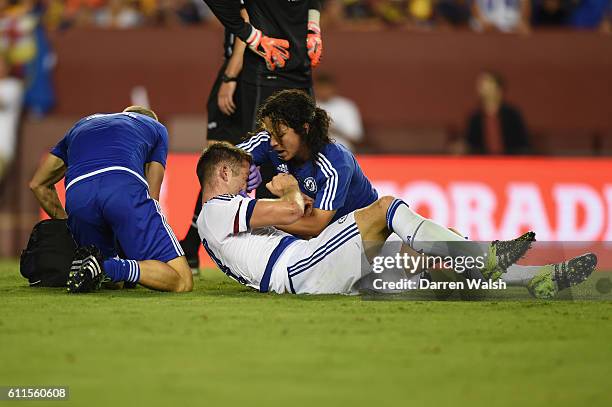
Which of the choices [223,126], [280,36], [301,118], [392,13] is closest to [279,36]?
[280,36]

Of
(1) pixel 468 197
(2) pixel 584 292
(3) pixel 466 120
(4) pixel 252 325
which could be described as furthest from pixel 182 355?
(3) pixel 466 120

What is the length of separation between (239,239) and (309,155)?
2.46 feet

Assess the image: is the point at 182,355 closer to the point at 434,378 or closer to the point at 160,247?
the point at 434,378

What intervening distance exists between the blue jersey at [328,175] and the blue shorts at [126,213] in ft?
2.56

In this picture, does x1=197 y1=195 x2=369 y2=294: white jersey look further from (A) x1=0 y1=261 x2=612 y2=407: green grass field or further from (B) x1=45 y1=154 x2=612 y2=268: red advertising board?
(B) x1=45 y1=154 x2=612 y2=268: red advertising board

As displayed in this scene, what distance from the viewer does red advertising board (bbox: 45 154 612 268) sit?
1068cm

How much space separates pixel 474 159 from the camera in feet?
36.5

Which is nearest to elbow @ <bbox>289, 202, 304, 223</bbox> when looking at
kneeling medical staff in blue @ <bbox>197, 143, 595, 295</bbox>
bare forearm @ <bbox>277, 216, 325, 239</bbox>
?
kneeling medical staff in blue @ <bbox>197, 143, 595, 295</bbox>

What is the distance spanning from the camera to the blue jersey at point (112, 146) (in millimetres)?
6793

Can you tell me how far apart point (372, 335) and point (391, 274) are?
130 cm

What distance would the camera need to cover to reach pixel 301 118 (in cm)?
674

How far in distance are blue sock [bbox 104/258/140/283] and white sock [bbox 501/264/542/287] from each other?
2151mm

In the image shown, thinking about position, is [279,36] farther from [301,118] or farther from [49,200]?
[49,200]

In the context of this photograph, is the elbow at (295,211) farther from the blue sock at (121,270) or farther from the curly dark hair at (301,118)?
the blue sock at (121,270)
